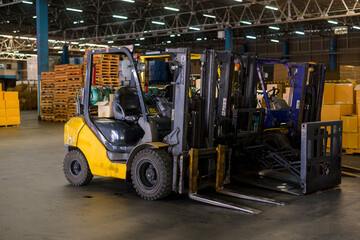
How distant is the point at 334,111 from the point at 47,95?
14.5 metres

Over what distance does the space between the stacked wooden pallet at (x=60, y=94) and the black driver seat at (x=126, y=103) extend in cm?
1396

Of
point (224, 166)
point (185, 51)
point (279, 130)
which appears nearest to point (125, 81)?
point (185, 51)

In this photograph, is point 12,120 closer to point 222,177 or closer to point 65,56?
point 222,177

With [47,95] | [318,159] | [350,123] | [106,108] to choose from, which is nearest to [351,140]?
[350,123]

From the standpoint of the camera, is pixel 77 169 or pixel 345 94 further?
pixel 345 94

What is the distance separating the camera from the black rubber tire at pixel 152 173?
17.3 feet

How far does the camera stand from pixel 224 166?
19.0ft

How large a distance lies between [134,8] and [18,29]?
1169cm

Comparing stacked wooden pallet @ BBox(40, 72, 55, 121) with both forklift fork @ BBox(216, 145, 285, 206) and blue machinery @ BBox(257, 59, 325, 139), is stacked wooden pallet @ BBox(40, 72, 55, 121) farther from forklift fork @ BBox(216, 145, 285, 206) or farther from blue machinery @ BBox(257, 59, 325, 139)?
forklift fork @ BBox(216, 145, 285, 206)

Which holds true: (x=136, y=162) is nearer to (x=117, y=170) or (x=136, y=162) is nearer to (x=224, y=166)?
(x=117, y=170)

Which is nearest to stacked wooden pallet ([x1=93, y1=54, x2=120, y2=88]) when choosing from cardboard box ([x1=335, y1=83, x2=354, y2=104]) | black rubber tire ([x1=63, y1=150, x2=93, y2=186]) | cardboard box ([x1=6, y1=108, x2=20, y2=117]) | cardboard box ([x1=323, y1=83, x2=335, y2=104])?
cardboard box ([x1=6, y1=108, x2=20, y2=117])

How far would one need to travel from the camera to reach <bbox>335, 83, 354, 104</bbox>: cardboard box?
9797 mm

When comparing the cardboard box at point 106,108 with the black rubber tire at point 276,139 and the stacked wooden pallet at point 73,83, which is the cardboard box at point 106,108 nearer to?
the black rubber tire at point 276,139

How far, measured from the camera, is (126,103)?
6.12m
